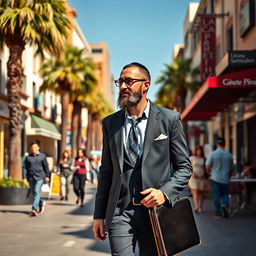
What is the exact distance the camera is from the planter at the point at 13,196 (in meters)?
17.6

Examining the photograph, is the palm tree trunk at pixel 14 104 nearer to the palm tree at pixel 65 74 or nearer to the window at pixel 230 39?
the window at pixel 230 39

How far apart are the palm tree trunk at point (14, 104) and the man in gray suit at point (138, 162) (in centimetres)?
1611

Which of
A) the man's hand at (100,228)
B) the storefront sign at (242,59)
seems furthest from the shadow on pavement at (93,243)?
the storefront sign at (242,59)

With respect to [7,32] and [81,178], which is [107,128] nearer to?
[81,178]

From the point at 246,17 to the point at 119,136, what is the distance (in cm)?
2154

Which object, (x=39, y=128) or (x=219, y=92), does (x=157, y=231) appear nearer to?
(x=219, y=92)

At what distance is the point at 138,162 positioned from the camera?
384 cm

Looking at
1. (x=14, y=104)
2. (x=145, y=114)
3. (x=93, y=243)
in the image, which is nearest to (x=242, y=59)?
(x=14, y=104)

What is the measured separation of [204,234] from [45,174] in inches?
222

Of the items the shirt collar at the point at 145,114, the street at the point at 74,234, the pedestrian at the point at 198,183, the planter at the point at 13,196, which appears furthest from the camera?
the planter at the point at 13,196

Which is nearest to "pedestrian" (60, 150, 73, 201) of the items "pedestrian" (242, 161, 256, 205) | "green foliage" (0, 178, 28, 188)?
"green foliage" (0, 178, 28, 188)

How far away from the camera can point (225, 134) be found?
116 ft

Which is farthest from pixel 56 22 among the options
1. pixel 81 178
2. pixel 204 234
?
pixel 204 234

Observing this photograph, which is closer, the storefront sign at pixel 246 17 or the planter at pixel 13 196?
the planter at pixel 13 196
